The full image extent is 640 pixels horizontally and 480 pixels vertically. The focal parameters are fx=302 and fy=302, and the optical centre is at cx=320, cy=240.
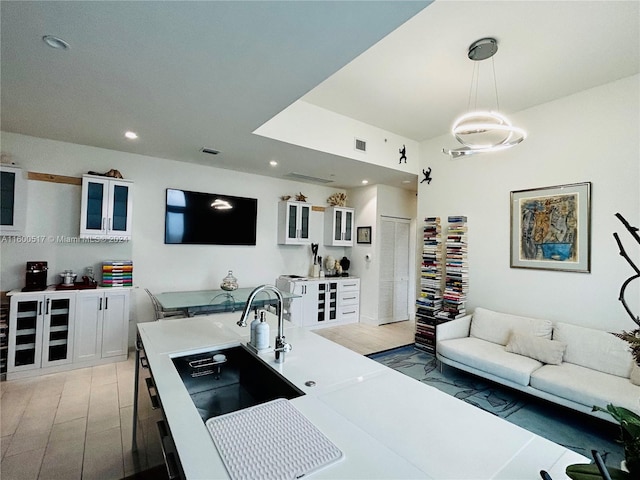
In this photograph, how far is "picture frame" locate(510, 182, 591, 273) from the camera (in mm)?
3090

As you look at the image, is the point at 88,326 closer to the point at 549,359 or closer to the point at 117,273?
the point at 117,273

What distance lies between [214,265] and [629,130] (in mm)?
5039

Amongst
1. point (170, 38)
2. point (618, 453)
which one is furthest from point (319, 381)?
point (618, 453)

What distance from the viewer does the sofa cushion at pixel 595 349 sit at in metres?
2.59

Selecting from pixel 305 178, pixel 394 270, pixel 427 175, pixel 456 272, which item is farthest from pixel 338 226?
pixel 456 272

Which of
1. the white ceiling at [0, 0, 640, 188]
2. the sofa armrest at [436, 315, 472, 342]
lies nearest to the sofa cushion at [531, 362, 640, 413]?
the sofa armrest at [436, 315, 472, 342]

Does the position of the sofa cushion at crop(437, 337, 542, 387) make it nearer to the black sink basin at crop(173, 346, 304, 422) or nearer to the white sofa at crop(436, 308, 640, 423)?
the white sofa at crop(436, 308, 640, 423)

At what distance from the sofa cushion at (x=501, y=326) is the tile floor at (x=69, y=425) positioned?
3510 millimetres

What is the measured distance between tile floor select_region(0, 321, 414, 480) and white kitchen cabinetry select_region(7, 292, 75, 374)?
0.17 metres

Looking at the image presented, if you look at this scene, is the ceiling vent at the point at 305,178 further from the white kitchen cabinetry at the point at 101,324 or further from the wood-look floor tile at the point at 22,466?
the wood-look floor tile at the point at 22,466

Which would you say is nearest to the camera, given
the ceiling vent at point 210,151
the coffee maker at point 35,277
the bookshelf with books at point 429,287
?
the coffee maker at point 35,277

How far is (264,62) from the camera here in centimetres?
194

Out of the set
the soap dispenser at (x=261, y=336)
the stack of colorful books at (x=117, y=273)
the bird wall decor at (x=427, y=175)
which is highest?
the bird wall decor at (x=427, y=175)

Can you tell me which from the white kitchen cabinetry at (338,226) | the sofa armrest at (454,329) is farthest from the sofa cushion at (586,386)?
the white kitchen cabinetry at (338,226)
